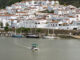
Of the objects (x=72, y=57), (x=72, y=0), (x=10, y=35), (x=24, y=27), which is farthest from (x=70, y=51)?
(x=72, y=0)

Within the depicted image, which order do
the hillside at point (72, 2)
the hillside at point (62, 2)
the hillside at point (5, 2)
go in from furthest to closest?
the hillside at point (5, 2) < the hillside at point (62, 2) < the hillside at point (72, 2)

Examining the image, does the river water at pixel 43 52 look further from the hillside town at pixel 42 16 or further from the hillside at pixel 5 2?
the hillside at pixel 5 2

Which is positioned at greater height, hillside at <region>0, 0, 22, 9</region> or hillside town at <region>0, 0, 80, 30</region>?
hillside at <region>0, 0, 22, 9</region>

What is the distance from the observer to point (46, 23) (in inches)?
1773

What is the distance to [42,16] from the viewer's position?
51188 millimetres

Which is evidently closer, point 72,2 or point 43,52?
point 43,52

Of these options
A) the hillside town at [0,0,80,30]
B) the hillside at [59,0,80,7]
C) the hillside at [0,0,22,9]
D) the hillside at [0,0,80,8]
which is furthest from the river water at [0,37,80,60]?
the hillside at [0,0,22,9]

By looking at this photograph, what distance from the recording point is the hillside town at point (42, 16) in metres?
43.9

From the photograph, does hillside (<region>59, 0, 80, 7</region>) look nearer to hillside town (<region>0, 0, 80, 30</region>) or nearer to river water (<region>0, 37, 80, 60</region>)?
hillside town (<region>0, 0, 80, 30</region>)

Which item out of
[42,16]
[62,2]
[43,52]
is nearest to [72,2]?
[62,2]

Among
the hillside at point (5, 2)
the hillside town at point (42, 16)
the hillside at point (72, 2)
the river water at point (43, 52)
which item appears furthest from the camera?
the hillside at point (5, 2)

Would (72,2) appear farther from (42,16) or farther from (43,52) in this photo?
(43,52)

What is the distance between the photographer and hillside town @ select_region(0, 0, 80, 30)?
4394 cm

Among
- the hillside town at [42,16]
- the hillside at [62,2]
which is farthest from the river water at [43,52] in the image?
the hillside at [62,2]
